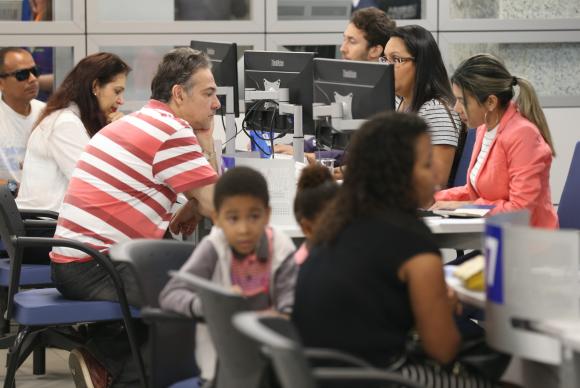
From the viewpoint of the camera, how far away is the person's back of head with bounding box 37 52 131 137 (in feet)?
15.0

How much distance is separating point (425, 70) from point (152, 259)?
209 cm

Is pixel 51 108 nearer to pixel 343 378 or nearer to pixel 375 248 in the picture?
pixel 375 248

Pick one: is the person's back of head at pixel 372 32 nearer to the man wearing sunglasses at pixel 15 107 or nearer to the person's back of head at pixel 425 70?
the person's back of head at pixel 425 70

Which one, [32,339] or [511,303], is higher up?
[511,303]

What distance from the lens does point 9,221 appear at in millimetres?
3986

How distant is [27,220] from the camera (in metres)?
4.52

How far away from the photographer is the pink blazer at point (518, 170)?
3.84m

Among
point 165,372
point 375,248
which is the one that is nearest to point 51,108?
point 165,372

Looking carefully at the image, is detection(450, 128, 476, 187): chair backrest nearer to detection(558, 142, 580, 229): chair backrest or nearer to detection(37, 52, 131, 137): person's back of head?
detection(558, 142, 580, 229): chair backrest

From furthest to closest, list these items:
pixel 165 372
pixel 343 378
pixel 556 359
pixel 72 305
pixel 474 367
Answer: pixel 72 305 < pixel 165 372 < pixel 474 367 < pixel 556 359 < pixel 343 378

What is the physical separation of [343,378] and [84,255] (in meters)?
1.94

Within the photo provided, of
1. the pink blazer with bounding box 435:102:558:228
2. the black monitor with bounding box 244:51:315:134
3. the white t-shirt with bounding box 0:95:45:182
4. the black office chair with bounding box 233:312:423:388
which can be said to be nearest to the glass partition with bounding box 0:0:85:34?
the white t-shirt with bounding box 0:95:45:182

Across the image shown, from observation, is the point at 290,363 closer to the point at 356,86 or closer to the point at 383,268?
the point at 383,268

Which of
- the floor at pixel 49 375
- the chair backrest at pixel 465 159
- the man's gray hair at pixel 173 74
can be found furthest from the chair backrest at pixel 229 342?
the chair backrest at pixel 465 159
